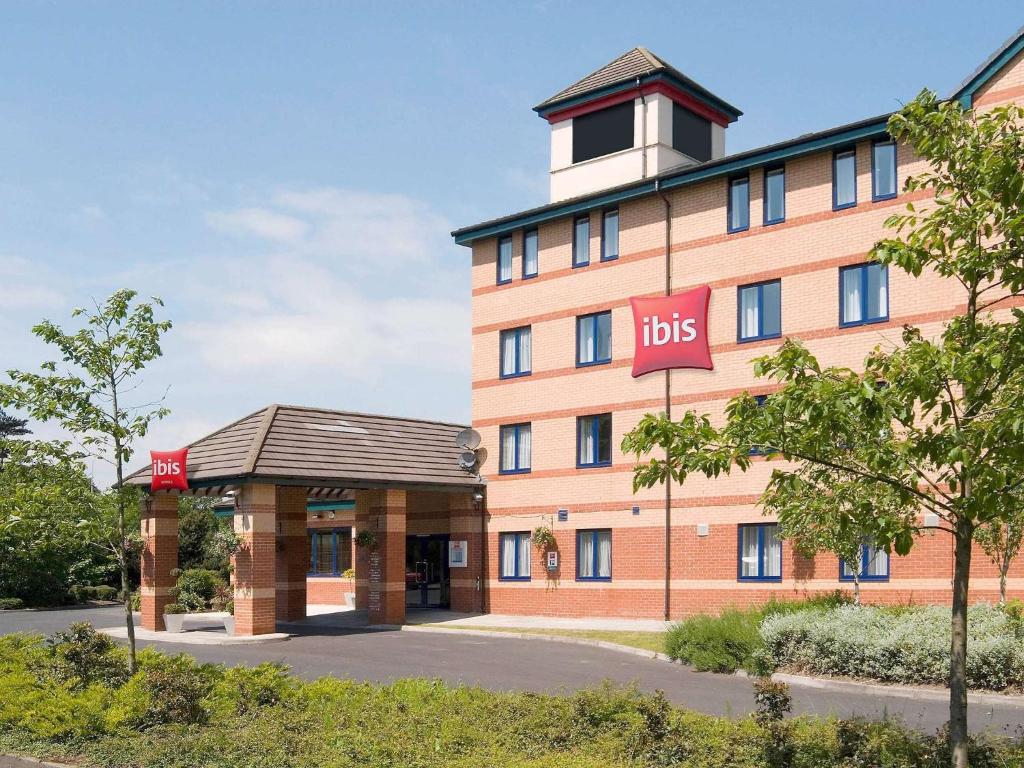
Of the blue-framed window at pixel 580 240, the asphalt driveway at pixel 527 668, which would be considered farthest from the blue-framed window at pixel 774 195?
the asphalt driveway at pixel 527 668

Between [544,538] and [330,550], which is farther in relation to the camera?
[330,550]

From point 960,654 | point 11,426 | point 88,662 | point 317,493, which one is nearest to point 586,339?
point 317,493

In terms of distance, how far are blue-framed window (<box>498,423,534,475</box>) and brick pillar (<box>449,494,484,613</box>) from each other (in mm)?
1562

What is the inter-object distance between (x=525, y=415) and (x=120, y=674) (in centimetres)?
1982

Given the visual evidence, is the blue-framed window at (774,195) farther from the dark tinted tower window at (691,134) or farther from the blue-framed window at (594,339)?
the dark tinted tower window at (691,134)

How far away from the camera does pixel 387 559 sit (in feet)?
102

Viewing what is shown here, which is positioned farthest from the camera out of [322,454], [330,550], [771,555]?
[330,550]

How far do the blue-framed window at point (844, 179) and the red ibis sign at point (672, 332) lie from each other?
13.6 feet

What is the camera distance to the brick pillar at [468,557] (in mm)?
34344

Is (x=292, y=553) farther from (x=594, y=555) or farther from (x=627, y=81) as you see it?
(x=627, y=81)

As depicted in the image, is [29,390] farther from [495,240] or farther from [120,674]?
[495,240]

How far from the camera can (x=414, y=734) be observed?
1125cm

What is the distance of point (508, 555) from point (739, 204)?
12480 millimetres

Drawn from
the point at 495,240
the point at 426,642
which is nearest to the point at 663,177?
the point at 495,240
